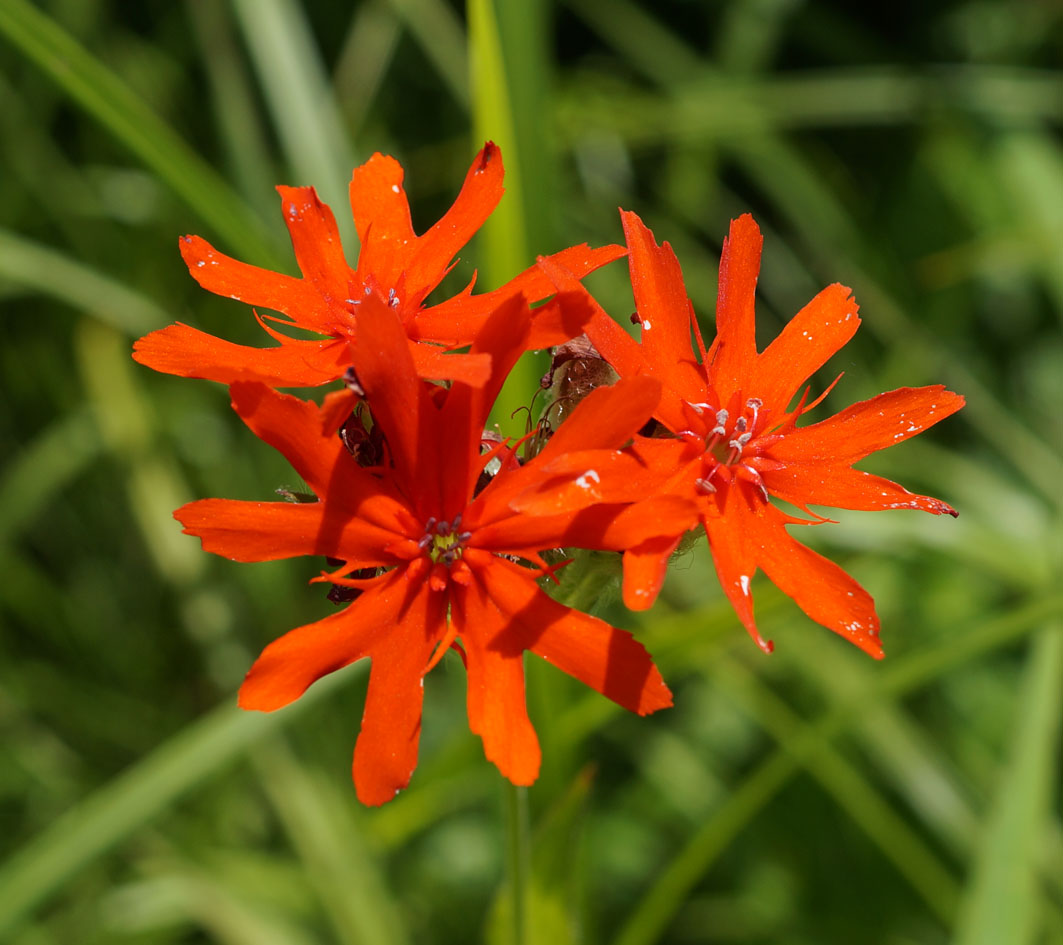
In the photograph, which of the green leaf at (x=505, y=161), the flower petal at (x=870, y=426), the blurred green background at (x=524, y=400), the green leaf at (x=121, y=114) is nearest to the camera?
the flower petal at (x=870, y=426)

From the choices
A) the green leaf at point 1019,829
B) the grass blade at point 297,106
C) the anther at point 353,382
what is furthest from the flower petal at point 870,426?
the grass blade at point 297,106

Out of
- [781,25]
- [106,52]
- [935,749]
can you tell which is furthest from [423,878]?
[781,25]

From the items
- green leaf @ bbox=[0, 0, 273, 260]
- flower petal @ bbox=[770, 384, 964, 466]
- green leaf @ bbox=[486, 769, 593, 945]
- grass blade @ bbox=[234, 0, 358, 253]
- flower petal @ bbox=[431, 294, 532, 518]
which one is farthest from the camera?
grass blade @ bbox=[234, 0, 358, 253]

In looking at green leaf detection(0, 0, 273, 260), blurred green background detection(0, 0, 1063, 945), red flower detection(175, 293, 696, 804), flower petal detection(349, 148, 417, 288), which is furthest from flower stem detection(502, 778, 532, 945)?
green leaf detection(0, 0, 273, 260)

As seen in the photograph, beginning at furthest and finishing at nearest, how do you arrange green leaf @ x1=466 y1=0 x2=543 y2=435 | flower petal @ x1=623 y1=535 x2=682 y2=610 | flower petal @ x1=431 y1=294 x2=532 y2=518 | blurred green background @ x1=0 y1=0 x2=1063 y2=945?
1. blurred green background @ x1=0 y1=0 x2=1063 y2=945
2. green leaf @ x1=466 y1=0 x2=543 y2=435
3. flower petal @ x1=431 y1=294 x2=532 y2=518
4. flower petal @ x1=623 y1=535 x2=682 y2=610

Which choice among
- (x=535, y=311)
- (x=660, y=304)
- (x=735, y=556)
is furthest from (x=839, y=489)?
(x=535, y=311)

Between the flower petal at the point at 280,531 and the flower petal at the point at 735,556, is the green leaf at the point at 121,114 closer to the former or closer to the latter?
the flower petal at the point at 280,531

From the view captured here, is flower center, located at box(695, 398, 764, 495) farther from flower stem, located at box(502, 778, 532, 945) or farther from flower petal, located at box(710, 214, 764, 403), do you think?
flower stem, located at box(502, 778, 532, 945)

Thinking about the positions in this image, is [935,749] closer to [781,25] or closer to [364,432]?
[364,432]
